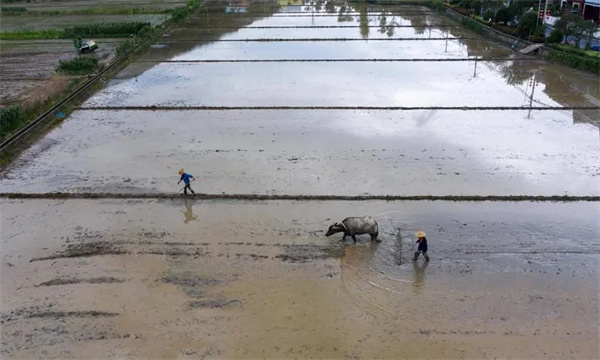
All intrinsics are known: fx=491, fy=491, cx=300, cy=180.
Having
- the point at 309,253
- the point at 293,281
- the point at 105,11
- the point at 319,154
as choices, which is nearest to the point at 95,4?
the point at 105,11

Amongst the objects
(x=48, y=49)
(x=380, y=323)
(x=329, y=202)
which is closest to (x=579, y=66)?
(x=329, y=202)

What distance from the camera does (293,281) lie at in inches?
359

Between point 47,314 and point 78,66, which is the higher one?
point 78,66

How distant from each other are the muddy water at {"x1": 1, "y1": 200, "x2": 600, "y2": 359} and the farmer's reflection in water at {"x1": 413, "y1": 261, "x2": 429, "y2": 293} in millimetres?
26

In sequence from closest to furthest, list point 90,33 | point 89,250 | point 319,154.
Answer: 1. point 89,250
2. point 319,154
3. point 90,33

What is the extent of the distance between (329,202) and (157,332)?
5.30m

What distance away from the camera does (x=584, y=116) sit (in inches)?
680

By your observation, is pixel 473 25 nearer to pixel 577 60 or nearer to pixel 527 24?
pixel 527 24

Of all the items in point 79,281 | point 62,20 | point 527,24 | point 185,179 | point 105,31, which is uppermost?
point 62,20

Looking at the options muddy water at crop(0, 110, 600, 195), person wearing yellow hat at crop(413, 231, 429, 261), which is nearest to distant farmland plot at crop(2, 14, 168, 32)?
muddy water at crop(0, 110, 600, 195)

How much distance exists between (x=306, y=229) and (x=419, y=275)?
9.01 ft

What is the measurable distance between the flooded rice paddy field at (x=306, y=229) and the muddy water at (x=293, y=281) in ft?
0.12

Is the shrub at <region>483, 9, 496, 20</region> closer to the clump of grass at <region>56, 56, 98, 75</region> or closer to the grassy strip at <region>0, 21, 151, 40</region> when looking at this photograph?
the grassy strip at <region>0, 21, 151, 40</region>

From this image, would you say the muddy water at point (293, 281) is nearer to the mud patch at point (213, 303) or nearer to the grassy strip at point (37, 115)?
→ the mud patch at point (213, 303)
